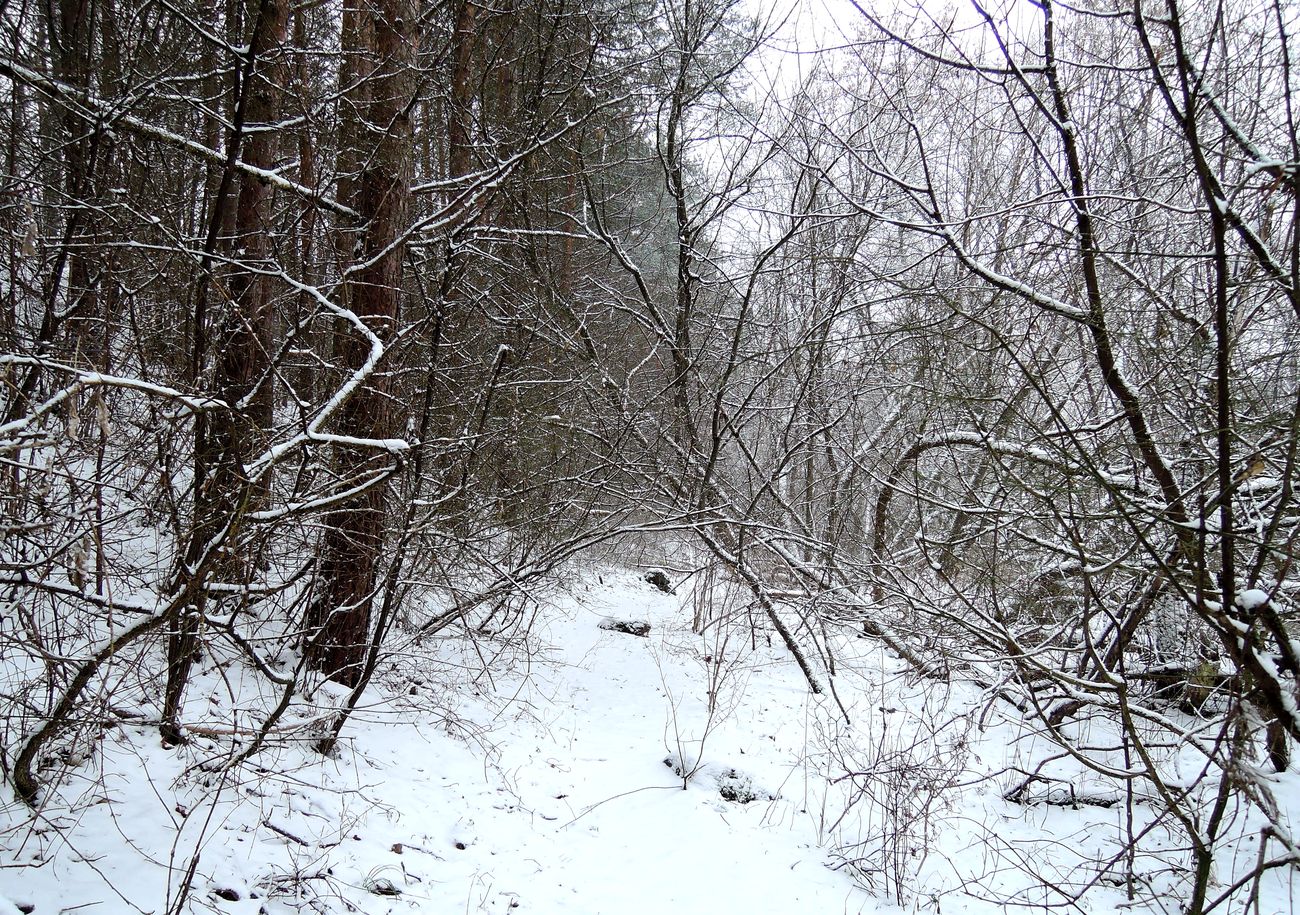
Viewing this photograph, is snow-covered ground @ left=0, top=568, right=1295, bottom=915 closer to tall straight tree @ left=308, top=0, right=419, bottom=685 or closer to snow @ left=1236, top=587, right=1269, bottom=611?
tall straight tree @ left=308, top=0, right=419, bottom=685

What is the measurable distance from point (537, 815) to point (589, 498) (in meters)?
3.32

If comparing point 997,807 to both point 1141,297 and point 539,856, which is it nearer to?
point 539,856

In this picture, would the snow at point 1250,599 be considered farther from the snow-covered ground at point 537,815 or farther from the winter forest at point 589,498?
the snow-covered ground at point 537,815

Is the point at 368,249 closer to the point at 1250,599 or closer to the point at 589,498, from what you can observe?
the point at 589,498

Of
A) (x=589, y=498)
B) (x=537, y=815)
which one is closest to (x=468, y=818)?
(x=537, y=815)

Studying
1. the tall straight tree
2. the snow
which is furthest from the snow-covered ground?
the snow

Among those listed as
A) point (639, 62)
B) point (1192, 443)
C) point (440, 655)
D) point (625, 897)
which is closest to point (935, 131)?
point (639, 62)

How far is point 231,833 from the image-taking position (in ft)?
10.5

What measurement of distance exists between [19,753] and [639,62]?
5.94m

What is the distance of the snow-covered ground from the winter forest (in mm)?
30

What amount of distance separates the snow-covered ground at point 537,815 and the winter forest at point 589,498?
30 millimetres

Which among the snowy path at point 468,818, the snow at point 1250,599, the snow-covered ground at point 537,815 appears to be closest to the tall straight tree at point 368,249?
the snow-covered ground at point 537,815

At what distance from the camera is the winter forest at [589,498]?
9.42 feet

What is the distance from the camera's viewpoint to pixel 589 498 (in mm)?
7105
